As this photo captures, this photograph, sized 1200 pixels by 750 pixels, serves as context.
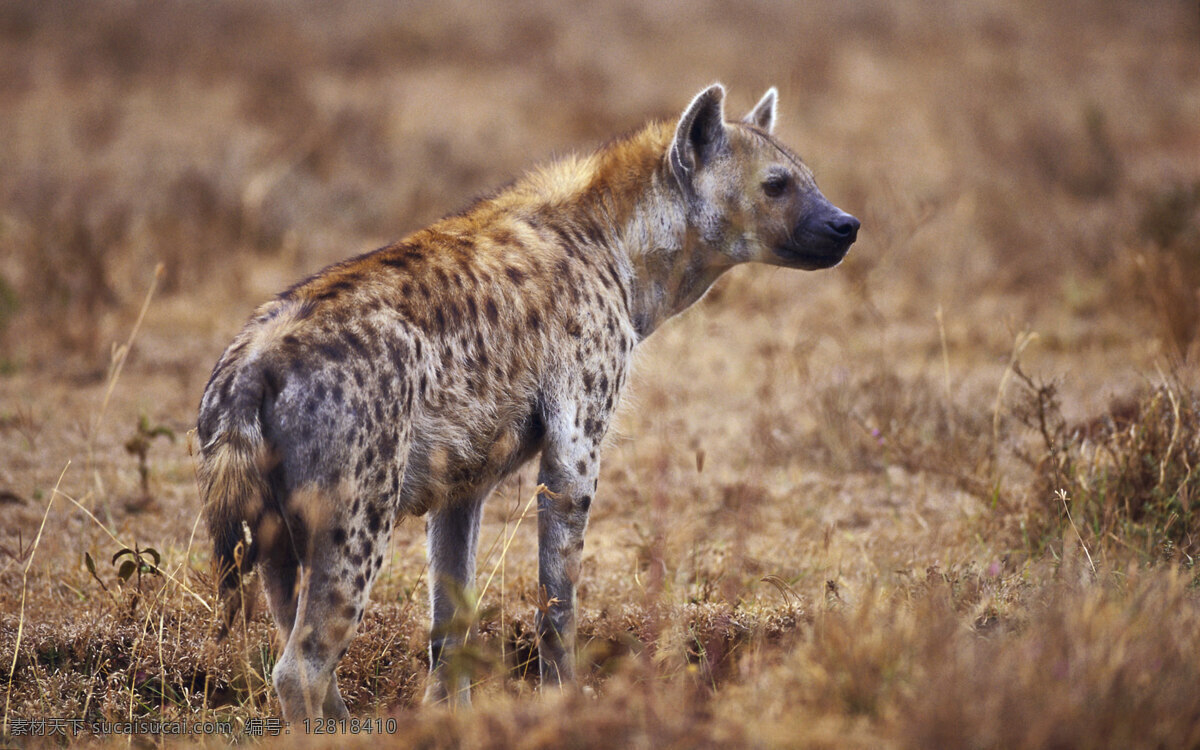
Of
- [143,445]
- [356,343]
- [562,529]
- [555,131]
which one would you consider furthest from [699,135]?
[555,131]

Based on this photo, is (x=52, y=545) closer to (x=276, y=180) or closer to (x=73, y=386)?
(x=73, y=386)

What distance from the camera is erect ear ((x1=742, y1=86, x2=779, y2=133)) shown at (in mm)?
4176

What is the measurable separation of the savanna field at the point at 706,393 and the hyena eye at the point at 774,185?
2.68 feet

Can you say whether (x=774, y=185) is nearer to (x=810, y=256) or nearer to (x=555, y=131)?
(x=810, y=256)

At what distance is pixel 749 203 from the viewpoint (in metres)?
3.72

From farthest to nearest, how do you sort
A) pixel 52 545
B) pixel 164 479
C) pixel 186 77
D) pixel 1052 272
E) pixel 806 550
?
pixel 186 77 < pixel 1052 272 < pixel 164 479 < pixel 806 550 < pixel 52 545

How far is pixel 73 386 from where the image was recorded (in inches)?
241

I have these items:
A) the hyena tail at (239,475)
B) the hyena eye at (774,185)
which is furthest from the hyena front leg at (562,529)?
the hyena eye at (774,185)

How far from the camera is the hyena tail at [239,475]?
250 centimetres

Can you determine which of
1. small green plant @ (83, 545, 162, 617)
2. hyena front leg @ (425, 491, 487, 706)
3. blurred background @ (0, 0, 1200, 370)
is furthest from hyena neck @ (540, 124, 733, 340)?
blurred background @ (0, 0, 1200, 370)

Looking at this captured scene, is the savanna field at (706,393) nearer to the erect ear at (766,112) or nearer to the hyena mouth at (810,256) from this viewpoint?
the erect ear at (766,112)

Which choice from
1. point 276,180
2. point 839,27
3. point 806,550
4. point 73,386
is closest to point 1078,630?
point 806,550

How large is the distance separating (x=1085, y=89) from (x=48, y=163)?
1103 centimetres

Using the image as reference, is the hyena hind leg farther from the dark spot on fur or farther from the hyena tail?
the dark spot on fur
